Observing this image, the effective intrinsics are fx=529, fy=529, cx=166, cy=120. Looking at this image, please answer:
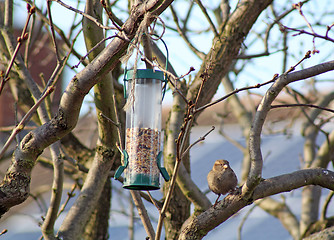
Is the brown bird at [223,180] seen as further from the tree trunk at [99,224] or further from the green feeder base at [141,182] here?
the tree trunk at [99,224]

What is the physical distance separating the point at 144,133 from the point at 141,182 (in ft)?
1.05

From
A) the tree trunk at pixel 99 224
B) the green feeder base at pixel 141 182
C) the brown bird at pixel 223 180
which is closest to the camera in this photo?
the green feeder base at pixel 141 182

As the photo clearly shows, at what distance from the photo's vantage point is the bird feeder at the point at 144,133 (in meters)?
2.98

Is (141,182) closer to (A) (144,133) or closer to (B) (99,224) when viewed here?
(A) (144,133)

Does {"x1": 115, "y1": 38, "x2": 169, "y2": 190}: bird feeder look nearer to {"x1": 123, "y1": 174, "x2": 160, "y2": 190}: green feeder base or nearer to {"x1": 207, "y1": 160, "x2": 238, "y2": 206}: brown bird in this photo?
{"x1": 123, "y1": 174, "x2": 160, "y2": 190}: green feeder base

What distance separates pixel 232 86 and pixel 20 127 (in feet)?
17.3

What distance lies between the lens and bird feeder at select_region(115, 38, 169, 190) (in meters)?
2.98

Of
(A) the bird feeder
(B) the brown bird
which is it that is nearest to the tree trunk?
(B) the brown bird

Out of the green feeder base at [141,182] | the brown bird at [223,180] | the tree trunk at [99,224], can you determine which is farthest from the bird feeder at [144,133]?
the tree trunk at [99,224]

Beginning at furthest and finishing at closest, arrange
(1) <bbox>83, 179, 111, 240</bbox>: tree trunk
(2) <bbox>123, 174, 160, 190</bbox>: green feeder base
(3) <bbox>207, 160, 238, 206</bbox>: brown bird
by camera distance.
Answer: (1) <bbox>83, 179, 111, 240</bbox>: tree trunk → (3) <bbox>207, 160, 238, 206</bbox>: brown bird → (2) <bbox>123, 174, 160, 190</bbox>: green feeder base

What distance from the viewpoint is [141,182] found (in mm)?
2965

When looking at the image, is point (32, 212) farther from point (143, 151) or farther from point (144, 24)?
point (144, 24)

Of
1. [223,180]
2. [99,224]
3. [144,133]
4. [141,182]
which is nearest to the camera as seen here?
[141,182]

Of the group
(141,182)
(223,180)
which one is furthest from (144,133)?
(223,180)
